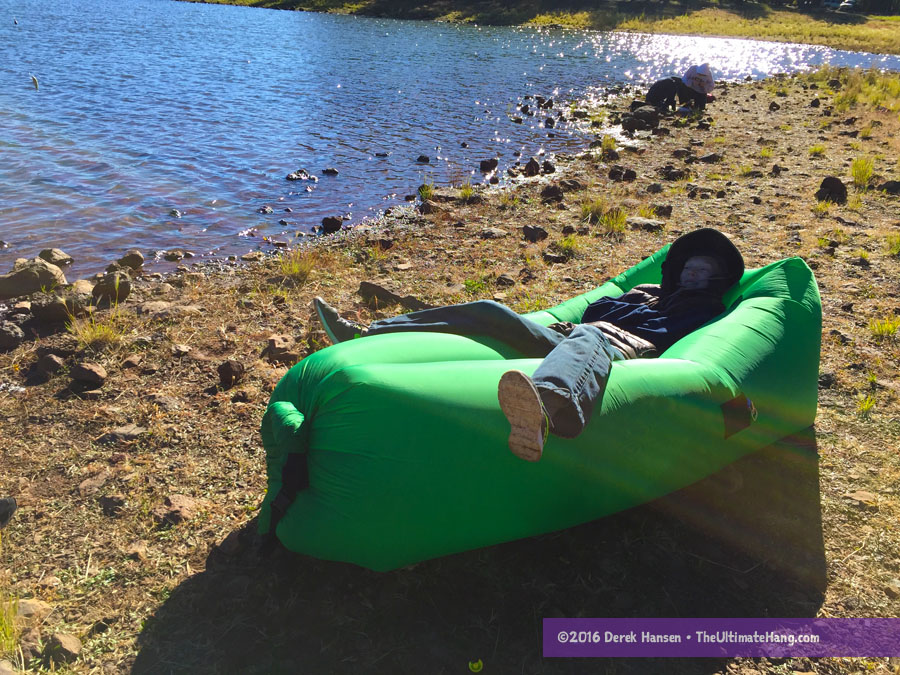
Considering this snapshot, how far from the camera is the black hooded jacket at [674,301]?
422 centimetres

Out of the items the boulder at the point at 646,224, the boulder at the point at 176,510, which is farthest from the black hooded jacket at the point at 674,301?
the boulder at the point at 646,224

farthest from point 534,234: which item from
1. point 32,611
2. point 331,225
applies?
point 32,611

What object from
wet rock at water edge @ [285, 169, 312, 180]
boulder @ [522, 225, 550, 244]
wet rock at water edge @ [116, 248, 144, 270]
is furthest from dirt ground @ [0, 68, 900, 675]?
wet rock at water edge @ [285, 169, 312, 180]

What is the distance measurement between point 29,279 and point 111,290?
97cm

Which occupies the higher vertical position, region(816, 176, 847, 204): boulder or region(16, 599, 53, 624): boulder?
region(816, 176, 847, 204): boulder

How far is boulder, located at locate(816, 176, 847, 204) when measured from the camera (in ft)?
29.6

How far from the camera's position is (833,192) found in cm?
909

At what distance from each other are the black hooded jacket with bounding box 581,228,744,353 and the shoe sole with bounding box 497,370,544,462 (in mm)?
1889

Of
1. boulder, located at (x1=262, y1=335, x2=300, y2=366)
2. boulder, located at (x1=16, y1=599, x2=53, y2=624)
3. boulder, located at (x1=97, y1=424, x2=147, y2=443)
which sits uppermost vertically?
boulder, located at (x1=262, y1=335, x2=300, y2=366)

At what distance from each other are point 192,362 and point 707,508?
3.71m

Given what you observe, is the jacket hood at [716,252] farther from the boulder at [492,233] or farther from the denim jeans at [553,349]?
the boulder at [492,233]

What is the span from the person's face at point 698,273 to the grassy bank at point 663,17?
45.7m

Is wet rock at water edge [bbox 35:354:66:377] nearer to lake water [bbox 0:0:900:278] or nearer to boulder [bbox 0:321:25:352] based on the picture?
boulder [bbox 0:321:25:352]

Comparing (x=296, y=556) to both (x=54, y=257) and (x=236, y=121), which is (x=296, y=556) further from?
(x=236, y=121)
